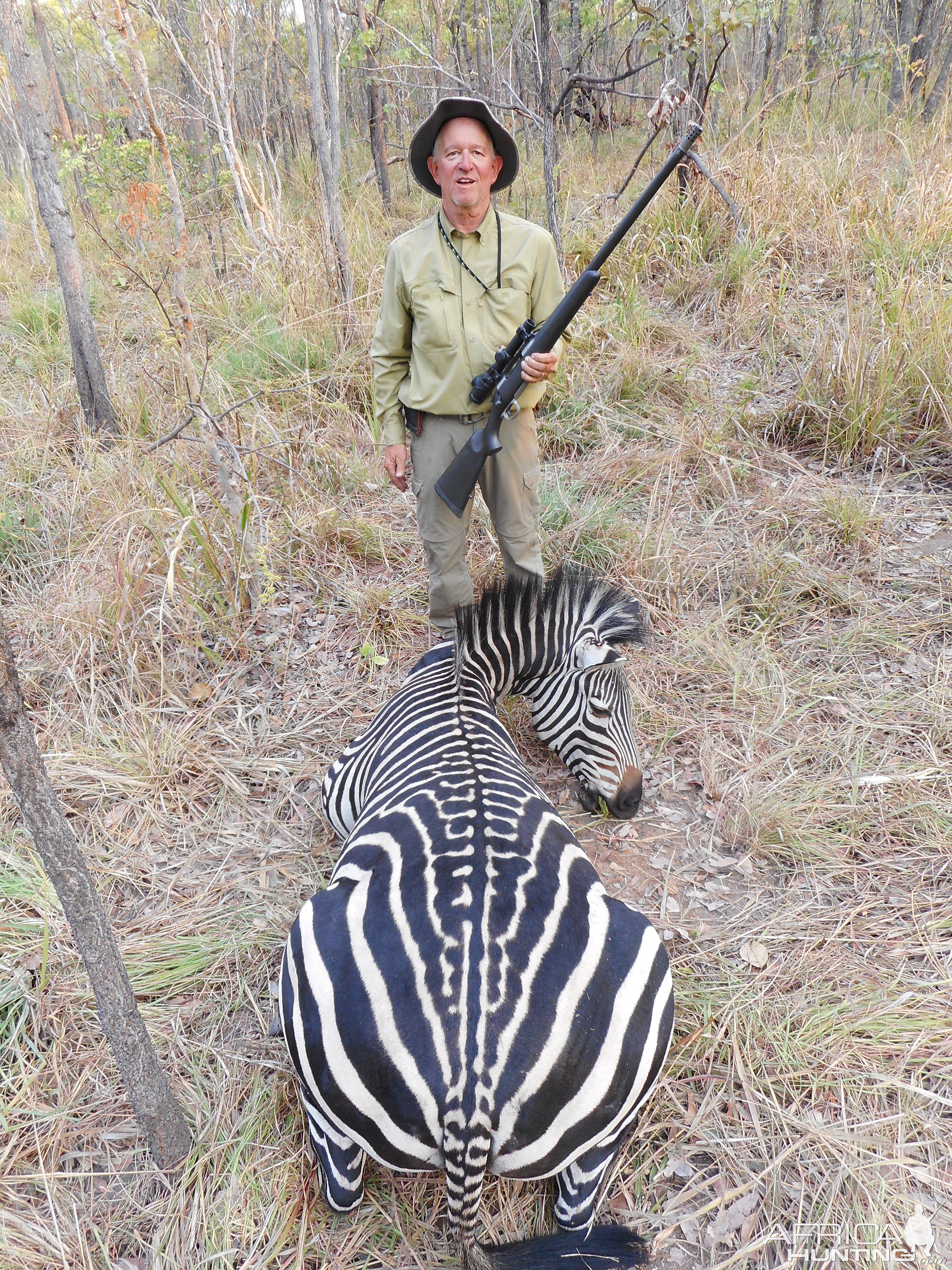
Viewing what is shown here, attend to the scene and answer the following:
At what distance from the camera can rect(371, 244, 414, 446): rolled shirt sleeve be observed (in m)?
3.01

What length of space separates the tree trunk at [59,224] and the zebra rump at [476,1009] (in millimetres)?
4214

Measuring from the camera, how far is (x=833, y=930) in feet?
8.25

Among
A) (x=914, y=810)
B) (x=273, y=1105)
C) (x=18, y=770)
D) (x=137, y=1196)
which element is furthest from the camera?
(x=914, y=810)

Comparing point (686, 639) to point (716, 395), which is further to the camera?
point (716, 395)

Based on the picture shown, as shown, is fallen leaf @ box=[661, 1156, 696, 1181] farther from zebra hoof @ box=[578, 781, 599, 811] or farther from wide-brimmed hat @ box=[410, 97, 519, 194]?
wide-brimmed hat @ box=[410, 97, 519, 194]

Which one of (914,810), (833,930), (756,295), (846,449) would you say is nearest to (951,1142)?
(833,930)

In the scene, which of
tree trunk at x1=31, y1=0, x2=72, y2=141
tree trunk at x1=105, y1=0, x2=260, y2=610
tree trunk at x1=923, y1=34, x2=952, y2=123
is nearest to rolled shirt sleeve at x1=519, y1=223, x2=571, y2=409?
tree trunk at x1=105, y1=0, x2=260, y2=610

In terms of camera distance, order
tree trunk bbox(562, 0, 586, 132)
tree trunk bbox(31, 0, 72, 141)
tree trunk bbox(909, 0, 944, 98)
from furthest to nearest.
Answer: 1. tree trunk bbox(31, 0, 72, 141)
2. tree trunk bbox(909, 0, 944, 98)
3. tree trunk bbox(562, 0, 586, 132)

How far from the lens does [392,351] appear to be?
3137 mm

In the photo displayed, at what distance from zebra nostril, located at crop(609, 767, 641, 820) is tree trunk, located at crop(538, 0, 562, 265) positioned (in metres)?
3.16

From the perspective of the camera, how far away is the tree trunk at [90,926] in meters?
1.47

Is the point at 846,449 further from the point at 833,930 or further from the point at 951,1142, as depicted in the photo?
the point at 951,1142

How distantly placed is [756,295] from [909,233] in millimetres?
1173

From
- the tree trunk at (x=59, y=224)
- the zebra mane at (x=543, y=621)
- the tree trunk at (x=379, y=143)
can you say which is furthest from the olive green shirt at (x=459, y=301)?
the tree trunk at (x=379, y=143)
